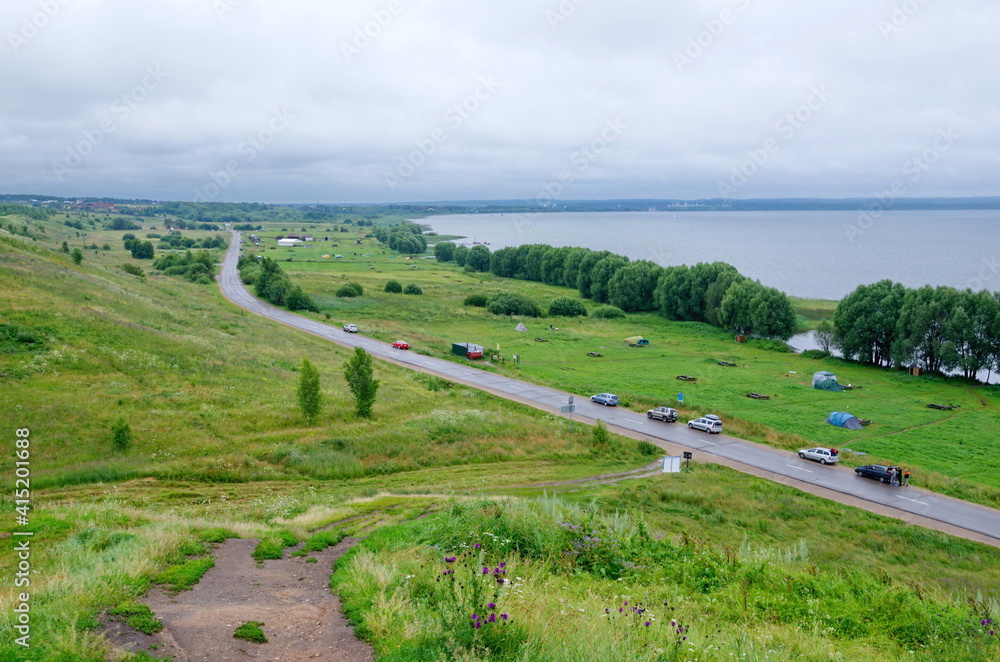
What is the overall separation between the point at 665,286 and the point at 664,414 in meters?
60.9

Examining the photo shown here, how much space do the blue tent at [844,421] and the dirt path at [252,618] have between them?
38.7 metres

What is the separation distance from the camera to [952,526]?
78.9 feet

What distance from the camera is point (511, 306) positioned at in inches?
3578

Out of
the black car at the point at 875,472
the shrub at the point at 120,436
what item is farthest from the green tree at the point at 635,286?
the shrub at the point at 120,436

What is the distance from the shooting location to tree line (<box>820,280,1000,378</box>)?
59688mm

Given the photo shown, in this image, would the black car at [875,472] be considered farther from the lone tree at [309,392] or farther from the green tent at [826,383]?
the lone tree at [309,392]

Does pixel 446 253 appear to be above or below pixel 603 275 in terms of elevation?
above

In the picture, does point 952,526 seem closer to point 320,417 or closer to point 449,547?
point 449,547

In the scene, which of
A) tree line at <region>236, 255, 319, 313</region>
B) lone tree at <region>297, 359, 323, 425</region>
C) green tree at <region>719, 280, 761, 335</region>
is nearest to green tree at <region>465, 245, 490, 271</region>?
tree line at <region>236, 255, 319, 313</region>

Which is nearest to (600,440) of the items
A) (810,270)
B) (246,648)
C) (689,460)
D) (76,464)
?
(689,460)

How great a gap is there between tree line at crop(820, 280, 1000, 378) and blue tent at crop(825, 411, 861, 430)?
90.3ft

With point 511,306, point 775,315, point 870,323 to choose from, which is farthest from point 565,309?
point 870,323

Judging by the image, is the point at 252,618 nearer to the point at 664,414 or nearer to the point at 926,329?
the point at 664,414

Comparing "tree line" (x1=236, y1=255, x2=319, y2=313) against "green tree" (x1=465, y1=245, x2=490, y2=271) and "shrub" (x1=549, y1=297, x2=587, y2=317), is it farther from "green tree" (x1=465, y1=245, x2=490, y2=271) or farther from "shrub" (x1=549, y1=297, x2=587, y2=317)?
"green tree" (x1=465, y1=245, x2=490, y2=271)
